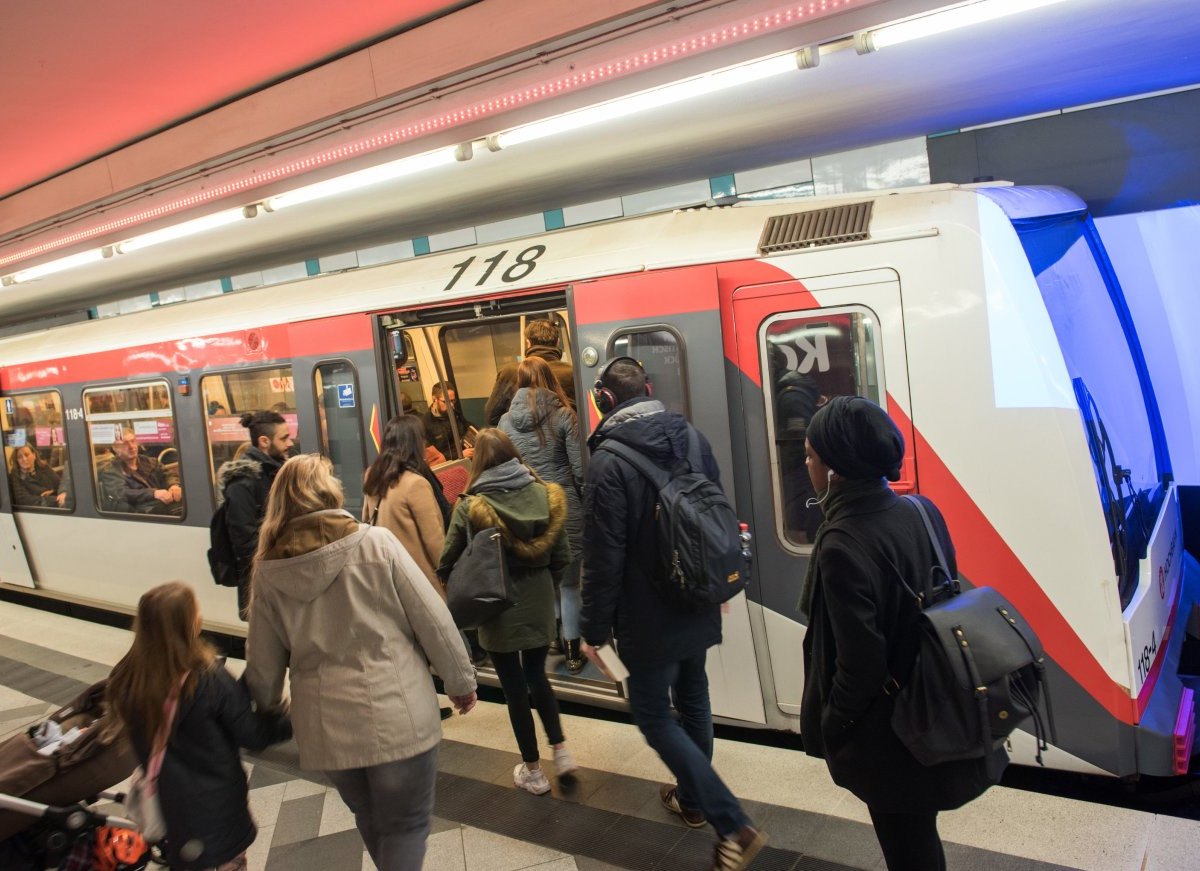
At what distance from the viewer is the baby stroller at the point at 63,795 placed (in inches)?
118

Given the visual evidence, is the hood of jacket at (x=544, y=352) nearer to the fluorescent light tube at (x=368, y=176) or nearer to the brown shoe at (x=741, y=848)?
the fluorescent light tube at (x=368, y=176)

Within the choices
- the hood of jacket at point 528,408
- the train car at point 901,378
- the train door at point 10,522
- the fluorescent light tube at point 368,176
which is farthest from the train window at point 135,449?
the hood of jacket at point 528,408

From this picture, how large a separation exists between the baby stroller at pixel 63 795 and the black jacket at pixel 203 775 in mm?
398

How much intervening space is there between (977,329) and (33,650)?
7723mm

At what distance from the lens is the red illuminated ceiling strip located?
3.39 meters

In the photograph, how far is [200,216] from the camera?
19.5 ft

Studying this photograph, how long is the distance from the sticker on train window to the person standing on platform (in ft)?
4.15

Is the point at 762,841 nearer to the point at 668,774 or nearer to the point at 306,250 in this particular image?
the point at 668,774

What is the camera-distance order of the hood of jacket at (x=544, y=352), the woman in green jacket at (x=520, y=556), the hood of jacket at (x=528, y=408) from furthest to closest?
1. the hood of jacket at (x=544, y=352)
2. the hood of jacket at (x=528, y=408)
3. the woman in green jacket at (x=520, y=556)

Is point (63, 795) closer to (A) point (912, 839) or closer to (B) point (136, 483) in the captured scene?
(A) point (912, 839)

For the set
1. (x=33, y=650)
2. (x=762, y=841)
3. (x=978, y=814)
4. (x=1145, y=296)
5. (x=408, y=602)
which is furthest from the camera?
(x=33, y=650)

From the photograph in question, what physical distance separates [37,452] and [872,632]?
8.97 m

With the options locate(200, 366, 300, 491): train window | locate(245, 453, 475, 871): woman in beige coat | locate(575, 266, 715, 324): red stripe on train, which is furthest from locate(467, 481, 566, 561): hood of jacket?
locate(200, 366, 300, 491): train window

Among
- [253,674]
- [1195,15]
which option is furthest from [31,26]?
[1195,15]
